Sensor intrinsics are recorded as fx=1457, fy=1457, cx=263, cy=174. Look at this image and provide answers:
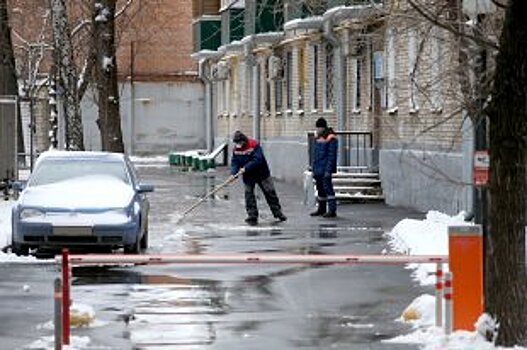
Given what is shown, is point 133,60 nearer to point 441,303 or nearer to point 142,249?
point 142,249

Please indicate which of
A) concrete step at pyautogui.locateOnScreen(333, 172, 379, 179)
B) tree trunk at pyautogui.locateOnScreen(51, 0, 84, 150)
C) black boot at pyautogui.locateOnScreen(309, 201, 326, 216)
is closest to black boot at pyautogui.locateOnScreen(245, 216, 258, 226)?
black boot at pyautogui.locateOnScreen(309, 201, 326, 216)

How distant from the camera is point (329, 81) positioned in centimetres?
3688

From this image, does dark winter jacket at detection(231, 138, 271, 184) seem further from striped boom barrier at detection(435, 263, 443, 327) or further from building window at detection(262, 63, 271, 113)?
building window at detection(262, 63, 271, 113)

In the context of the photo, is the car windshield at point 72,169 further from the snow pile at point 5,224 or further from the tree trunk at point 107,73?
the tree trunk at point 107,73

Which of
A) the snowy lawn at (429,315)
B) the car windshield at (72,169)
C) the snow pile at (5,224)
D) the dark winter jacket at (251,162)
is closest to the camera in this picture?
the snowy lawn at (429,315)

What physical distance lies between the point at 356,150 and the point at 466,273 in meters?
21.2

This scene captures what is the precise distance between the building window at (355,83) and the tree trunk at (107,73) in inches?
259

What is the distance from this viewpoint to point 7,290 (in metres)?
15.5

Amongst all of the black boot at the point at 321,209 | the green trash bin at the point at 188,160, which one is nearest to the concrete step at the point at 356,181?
the black boot at the point at 321,209

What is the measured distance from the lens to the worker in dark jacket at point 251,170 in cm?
2512

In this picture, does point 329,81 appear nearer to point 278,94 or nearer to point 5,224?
point 278,94

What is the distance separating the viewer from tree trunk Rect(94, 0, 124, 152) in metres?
29.0

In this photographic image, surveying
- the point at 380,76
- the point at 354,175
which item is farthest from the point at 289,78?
the point at 380,76

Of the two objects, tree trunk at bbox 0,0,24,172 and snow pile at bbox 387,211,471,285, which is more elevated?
tree trunk at bbox 0,0,24,172
